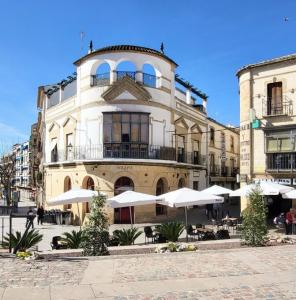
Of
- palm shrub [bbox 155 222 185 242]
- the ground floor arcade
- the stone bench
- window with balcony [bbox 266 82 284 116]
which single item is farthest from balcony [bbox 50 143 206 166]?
the stone bench

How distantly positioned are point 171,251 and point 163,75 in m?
18.9

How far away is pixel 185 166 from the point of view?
113 feet

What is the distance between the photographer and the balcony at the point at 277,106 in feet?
77.5

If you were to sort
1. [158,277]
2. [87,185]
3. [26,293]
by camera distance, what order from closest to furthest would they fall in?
[26,293] < [158,277] < [87,185]

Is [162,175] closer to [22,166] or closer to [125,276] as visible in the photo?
[125,276]

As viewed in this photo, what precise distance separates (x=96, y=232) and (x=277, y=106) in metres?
14.8

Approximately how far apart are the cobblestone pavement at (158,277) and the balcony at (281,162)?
10695 millimetres

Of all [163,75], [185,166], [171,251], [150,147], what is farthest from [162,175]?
[171,251]

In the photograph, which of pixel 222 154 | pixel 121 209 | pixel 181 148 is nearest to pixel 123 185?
pixel 121 209

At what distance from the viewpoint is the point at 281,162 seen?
2391 cm

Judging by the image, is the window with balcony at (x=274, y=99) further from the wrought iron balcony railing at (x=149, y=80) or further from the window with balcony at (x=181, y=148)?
the window with balcony at (x=181, y=148)

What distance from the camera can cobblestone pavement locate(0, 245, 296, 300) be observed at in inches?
354

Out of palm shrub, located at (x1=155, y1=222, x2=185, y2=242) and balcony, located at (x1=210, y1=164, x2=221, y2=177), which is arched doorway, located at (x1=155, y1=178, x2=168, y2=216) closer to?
balcony, located at (x1=210, y1=164, x2=221, y2=177)

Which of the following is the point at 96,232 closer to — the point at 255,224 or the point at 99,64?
the point at 255,224
